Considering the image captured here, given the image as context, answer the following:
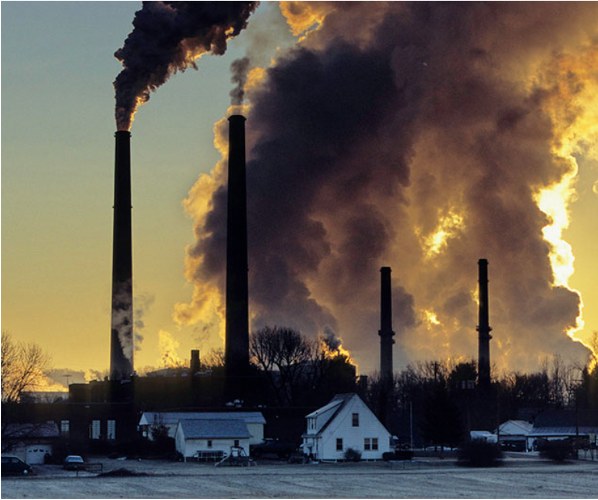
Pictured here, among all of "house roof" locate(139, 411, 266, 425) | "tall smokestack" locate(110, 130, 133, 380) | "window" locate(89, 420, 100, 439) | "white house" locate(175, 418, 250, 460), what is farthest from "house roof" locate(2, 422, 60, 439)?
"tall smokestack" locate(110, 130, 133, 380)

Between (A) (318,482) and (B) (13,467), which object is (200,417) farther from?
(A) (318,482)

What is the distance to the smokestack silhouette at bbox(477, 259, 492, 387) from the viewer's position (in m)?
120

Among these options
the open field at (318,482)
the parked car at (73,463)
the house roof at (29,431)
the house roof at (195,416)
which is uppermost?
the house roof at (195,416)

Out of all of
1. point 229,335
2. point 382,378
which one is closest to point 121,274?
point 229,335

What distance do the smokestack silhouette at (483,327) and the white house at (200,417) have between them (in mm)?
30467

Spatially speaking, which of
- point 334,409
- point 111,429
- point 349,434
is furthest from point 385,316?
Result: point 349,434

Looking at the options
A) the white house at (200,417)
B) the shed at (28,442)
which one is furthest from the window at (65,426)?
the shed at (28,442)

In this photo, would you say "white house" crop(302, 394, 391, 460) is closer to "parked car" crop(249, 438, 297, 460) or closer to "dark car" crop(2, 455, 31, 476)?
"parked car" crop(249, 438, 297, 460)

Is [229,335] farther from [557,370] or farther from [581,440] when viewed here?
[557,370]

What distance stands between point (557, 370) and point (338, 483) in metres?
100

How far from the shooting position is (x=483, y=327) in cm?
12325

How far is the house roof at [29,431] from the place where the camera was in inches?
3361

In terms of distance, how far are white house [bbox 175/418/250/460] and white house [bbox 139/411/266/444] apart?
4.93 m

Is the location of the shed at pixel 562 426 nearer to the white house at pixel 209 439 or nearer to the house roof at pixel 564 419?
the house roof at pixel 564 419
